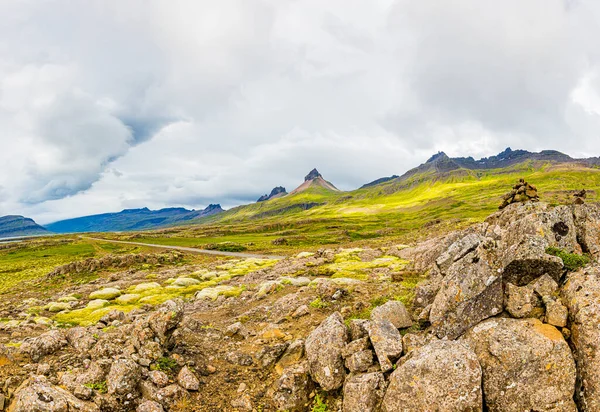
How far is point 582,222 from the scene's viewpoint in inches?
693

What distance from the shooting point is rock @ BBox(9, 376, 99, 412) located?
37.5 feet

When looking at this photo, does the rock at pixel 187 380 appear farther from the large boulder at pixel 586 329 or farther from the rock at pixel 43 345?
the large boulder at pixel 586 329

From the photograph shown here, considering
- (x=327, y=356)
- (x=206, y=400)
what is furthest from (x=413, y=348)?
(x=206, y=400)

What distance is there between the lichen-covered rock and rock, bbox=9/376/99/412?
41.2 feet

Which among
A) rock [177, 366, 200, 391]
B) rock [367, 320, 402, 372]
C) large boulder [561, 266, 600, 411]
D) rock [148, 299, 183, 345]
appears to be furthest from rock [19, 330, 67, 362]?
large boulder [561, 266, 600, 411]

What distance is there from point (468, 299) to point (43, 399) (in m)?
18.8

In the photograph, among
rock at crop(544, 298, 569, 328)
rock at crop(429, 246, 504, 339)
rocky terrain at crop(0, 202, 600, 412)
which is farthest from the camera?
rock at crop(429, 246, 504, 339)

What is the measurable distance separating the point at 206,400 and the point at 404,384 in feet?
30.6

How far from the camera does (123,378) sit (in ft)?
44.7

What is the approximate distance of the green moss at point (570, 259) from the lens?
13954 millimetres

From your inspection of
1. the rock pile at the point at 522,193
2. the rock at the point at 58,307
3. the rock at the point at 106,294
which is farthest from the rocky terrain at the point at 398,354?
the rock pile at the point at 522,193

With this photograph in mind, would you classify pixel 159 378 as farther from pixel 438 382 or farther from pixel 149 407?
pixel 438 382

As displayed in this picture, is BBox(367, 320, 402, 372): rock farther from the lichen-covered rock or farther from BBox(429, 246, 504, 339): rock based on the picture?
BBox(429, 246, 504, 339): rock

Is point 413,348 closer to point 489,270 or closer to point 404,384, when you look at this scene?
point 404,384
